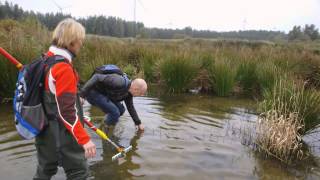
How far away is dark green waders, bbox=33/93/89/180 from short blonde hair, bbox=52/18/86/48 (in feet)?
1.96

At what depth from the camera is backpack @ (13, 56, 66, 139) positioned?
3.31 metres

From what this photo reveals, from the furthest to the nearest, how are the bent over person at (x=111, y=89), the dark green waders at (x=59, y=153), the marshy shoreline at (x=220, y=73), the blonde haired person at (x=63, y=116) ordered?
1. the marshy shoreline at (x=220, y=73)
2. the bent over person at (x=111, y=89)
3. the dark green waders at (x=59, y=153)
4. the blonde haired person at (x=63, y=116)

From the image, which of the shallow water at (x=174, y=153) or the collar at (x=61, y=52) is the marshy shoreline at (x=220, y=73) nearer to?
the shallow water at (x=174, y=153)

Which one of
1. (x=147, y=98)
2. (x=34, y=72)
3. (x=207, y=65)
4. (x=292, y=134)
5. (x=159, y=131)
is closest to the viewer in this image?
(x=34, y=72)

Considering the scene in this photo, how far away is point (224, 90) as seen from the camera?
1111 centimetres

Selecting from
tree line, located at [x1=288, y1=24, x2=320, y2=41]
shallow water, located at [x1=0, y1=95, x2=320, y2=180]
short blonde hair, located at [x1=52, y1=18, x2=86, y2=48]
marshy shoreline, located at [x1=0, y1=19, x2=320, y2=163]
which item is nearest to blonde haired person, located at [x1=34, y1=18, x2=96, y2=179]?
short blonde hair, located at [x1=52, y1=18, x2=86, y2=48]

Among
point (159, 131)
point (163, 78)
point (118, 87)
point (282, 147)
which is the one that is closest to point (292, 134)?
point (282, 147)

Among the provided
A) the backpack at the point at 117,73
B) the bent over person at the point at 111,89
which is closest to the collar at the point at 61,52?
the bent over person at the point at 111,89

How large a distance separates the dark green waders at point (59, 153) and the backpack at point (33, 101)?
0.39 feet

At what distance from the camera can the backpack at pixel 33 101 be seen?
331 centimetres

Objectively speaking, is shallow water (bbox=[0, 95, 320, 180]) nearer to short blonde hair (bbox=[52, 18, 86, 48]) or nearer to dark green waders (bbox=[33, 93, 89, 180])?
dark green waders (bbox=[33, 93, 89, 180])

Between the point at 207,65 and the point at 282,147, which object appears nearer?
the point at 282,147

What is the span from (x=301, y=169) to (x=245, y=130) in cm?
191

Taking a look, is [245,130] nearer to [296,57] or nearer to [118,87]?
[118,87]
